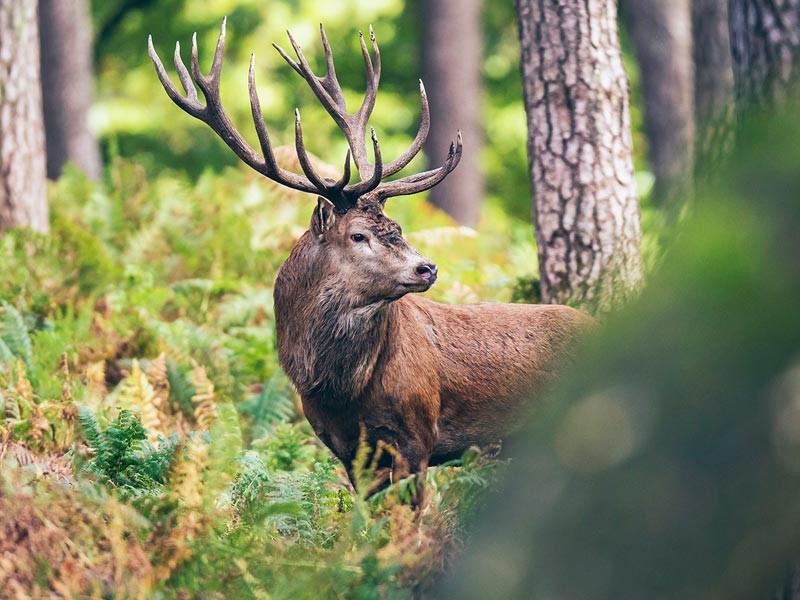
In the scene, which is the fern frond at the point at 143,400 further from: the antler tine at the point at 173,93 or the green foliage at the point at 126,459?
the antler tine at the point at 173,93

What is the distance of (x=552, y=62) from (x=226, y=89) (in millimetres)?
13242

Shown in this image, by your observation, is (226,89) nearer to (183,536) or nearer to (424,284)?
(424,284)

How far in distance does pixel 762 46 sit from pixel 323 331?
2664mm

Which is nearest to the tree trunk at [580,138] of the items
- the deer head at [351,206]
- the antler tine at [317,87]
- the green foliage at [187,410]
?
the green foliage at [187,410]

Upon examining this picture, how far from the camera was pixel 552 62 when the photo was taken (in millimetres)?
7324

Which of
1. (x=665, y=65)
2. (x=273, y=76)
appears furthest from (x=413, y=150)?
(x=273, y=76)

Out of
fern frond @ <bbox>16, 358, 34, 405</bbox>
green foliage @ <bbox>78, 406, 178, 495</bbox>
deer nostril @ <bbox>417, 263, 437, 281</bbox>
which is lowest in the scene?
green foliage @ <bbox>78, 406, 178, 495</bbox>

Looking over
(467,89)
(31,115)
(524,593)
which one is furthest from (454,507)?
(467,89)

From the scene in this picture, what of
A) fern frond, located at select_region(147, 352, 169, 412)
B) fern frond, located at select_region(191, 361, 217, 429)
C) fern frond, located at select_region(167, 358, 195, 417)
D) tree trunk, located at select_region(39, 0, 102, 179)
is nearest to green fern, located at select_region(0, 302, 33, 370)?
fern frond, located at select_region(147, 352, 169, 412)

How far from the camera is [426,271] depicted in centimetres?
578

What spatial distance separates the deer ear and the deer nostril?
2.10 feet

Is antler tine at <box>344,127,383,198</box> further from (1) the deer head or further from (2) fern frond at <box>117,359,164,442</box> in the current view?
(2) fern frond at <box>117,359,164,442</box>

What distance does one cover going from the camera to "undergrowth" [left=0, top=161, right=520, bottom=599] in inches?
155

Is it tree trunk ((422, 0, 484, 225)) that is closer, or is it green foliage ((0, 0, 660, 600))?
green foliage ((0, 0, 660, 600))
